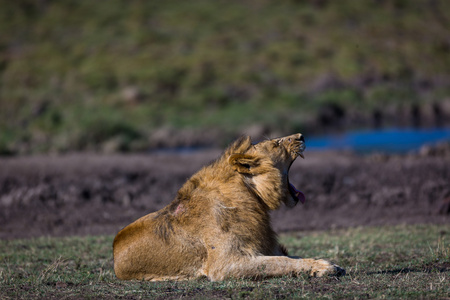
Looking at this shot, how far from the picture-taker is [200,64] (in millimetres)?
35906

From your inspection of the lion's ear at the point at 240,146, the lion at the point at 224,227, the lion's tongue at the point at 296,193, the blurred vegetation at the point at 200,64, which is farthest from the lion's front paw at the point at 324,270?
the blurred vegetation at the point at 200,64

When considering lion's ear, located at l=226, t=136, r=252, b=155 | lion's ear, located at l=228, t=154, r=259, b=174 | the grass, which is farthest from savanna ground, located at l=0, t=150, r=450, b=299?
lion's ear, located at l=226, t=136, r=252, b=155

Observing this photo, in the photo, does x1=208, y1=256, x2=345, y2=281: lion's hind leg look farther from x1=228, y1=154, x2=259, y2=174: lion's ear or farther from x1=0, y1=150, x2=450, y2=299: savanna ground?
x1=228, y1=154, x2=259, y2=174: lion's ear

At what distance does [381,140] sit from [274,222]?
12.5m

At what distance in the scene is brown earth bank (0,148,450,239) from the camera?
12.0 metres

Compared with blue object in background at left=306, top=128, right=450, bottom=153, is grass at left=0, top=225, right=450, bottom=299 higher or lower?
higher

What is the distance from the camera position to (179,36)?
139 ft

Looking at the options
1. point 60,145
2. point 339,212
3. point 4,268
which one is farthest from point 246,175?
point 60,145

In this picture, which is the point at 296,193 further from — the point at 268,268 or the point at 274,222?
the point at 274,222

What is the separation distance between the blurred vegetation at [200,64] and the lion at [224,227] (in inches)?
532

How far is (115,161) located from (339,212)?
670 cm

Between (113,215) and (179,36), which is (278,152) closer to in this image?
(113,215)

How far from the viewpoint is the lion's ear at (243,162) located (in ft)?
20.6

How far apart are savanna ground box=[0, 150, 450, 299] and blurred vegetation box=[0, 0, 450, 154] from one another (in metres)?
5.19
